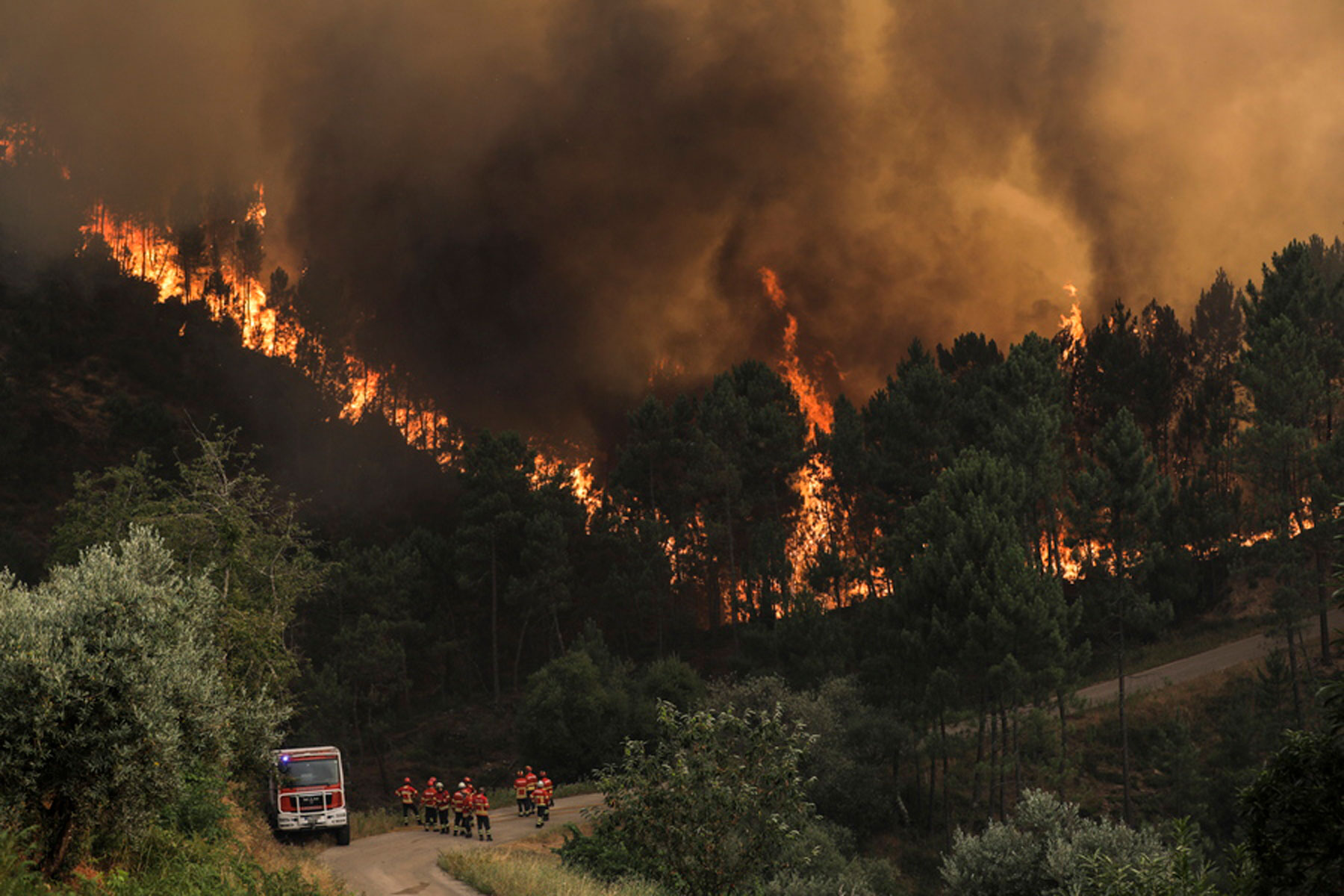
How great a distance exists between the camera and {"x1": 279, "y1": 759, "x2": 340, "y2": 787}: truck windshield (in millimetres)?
33562

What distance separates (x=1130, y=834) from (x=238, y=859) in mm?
21641

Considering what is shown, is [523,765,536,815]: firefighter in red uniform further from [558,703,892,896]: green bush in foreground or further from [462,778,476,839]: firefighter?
[558,703,892,896]: green bush in foreground

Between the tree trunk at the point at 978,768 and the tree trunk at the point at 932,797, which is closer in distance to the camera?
the tree trunk at the point at 978,768

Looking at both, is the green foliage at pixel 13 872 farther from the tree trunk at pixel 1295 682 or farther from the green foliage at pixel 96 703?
the tree trunk at pixel 1295 682

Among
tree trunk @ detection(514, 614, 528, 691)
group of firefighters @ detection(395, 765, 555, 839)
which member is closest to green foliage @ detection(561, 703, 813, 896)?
group of firefighters @ detection(395, 765, 555, 839)

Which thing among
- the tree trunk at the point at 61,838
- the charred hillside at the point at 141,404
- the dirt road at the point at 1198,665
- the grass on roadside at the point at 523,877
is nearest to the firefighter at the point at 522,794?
the grass on roadside at the point at 523,877

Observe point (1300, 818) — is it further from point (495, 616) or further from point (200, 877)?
point (495, 616)

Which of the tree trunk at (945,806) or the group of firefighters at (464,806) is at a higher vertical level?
the group of firefighters at (464,806)

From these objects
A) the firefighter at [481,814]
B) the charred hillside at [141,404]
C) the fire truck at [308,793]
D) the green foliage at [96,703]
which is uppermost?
the charred hillside at [141,404]

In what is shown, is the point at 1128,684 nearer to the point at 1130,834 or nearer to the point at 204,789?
the point at 1130,834

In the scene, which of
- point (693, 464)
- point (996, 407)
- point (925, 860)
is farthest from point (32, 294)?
point (925, 860)

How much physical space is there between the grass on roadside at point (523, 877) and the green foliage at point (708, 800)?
1.45 m

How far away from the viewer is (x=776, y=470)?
88.4m

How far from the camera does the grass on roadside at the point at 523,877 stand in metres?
23.3
